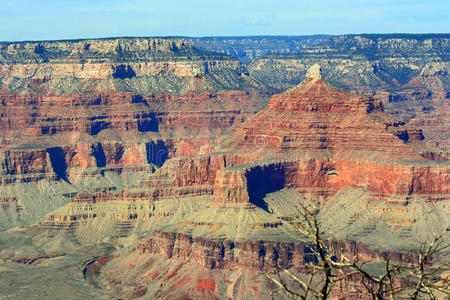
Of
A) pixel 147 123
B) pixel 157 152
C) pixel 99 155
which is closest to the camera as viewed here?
pixel 99 155

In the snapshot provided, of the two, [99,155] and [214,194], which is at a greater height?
[214,194]

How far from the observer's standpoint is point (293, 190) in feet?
412

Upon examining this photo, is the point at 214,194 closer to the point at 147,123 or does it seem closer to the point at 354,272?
the point at 147,123

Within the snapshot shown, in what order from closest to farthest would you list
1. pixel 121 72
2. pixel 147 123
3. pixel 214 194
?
pixel 214 194, pixel 147 123, pixel 121 72

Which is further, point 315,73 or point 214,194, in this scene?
point 315,73

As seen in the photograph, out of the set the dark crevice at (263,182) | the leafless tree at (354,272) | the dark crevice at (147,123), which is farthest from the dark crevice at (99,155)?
the leafless tree at (354,272)

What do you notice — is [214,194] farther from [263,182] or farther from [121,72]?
[121,72]

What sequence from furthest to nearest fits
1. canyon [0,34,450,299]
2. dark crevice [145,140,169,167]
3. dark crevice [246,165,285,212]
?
dark crevice [145,140,169,167] < dark crevice [246,165,285,212] < canyon [0,34,450,299]

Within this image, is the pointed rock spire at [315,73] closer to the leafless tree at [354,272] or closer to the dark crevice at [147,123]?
the dark crevice at [147,123]

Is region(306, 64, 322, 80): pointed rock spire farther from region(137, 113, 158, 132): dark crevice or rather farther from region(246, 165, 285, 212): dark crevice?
region(137, 113, 158, 132): dark crevice

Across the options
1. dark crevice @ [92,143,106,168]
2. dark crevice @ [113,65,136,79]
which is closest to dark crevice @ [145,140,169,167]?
dark crevice @ [92,143,106,168]

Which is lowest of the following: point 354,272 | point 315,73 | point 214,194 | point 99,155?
point 99,155

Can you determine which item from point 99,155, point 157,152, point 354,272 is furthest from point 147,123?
point 354,272

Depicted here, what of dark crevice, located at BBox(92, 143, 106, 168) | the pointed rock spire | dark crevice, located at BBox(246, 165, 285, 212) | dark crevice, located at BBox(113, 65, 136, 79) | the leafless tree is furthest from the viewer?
dark crevice, located at BBox(113, 65, 136, 79)
